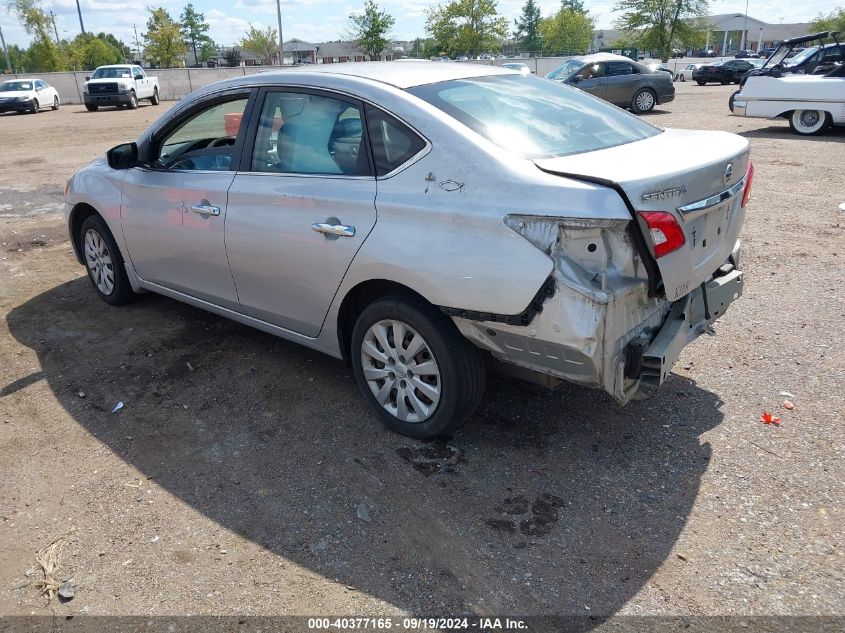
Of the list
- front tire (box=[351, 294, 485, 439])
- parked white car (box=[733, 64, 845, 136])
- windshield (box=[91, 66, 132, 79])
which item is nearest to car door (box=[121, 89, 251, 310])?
front tire (box=[351, 294, 485, 439])

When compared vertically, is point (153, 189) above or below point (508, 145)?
below

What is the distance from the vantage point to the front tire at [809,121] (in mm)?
13352

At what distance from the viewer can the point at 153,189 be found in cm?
460

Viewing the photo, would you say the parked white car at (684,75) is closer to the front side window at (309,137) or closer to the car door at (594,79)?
the car door at (594,79)

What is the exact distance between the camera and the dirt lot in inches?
103

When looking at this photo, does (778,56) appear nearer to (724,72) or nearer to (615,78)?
(615,78)

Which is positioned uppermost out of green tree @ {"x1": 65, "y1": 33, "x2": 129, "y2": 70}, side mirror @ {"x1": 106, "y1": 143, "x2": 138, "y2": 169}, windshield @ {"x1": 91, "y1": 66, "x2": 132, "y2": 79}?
green tree @ {"x1": 65, "y1": 33, "x2": 129, "y2": 70}

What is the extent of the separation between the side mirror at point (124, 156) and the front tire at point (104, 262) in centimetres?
69

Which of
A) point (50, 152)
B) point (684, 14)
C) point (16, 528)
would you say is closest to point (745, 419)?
point (16, 528)

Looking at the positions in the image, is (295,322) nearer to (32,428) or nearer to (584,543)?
(32,428)

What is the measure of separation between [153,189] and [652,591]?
3900mm

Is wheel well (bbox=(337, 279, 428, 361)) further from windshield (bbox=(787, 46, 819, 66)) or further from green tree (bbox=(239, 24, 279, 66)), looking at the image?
green tree (bbox=(239, 24, 279, 66))

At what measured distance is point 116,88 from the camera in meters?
26.9

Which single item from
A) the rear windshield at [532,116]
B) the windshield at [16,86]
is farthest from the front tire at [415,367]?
the windshield at [16,86]
